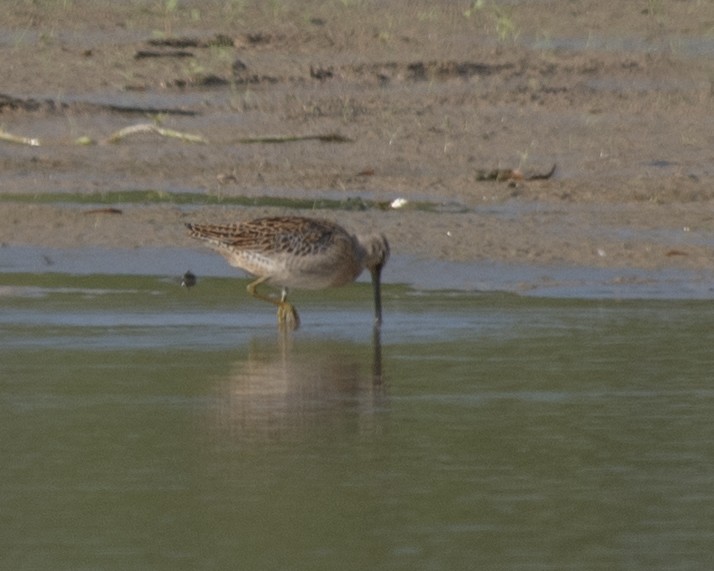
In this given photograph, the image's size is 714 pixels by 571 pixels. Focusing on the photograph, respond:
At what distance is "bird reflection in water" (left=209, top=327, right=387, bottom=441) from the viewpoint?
7422 mm

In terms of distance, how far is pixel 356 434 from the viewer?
7281mm

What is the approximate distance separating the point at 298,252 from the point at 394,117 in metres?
6.24

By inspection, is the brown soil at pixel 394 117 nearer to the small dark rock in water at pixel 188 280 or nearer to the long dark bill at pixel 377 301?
the small dark rock in water at pixel 188 280

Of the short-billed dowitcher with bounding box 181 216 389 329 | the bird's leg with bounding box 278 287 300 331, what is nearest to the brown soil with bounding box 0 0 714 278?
the short-billed dowitcher with bounding box 181 216 389 329

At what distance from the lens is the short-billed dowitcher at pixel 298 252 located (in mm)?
10148

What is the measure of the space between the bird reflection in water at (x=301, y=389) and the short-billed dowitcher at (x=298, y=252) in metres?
0.80

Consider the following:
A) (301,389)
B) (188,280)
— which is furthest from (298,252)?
(301,389)

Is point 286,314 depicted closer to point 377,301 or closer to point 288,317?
point 288,317

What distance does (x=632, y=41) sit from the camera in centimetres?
2069

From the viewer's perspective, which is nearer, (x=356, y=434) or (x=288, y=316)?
(x=356, y=434)

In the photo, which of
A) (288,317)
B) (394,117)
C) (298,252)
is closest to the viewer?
(288,317)

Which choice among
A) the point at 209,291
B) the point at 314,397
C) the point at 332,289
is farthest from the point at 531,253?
the point at 314,397

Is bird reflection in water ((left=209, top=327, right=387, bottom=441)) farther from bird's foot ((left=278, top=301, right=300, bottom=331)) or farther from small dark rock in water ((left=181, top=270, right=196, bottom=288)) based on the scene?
small dark rock in water ((left=181, top=270, right=196, bottom=288))

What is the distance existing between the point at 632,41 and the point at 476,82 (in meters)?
3.18
